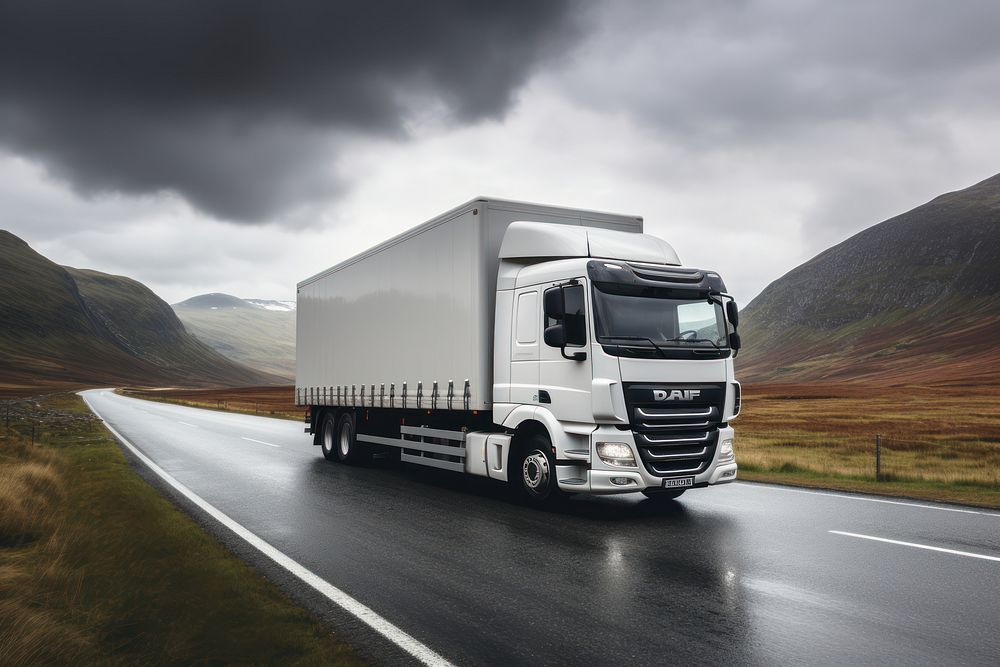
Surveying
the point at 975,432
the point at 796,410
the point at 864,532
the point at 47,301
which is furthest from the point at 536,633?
the point at 47,301

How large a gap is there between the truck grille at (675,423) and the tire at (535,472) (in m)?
1.25

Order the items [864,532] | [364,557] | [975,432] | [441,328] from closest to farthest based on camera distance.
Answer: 1. [364,557]
2. [864,532]
3. [441,328]
4. [975,432]

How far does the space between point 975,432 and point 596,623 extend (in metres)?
31.6

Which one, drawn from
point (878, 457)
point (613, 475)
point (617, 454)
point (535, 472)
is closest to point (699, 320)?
point (617, 454)

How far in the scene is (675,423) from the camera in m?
8.80

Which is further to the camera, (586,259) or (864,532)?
(586,259)

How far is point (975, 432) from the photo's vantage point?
1177 inches

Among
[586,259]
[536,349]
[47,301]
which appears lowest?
[536,349]

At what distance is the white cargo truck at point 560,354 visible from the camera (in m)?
8.64

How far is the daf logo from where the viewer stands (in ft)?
28.5

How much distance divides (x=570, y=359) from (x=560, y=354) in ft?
0.82

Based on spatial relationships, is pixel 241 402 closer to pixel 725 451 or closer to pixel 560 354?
pixel 560 354

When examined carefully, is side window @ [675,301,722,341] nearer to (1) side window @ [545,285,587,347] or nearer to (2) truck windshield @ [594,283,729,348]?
(2) truck windshield @ [594,283,729,348]

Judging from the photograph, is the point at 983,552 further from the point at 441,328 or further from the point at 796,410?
the point at 796,410
